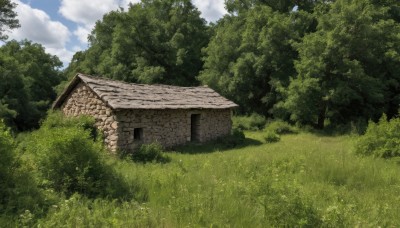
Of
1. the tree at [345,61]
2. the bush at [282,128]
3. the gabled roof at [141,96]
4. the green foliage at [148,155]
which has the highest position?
the tree at [345,61]

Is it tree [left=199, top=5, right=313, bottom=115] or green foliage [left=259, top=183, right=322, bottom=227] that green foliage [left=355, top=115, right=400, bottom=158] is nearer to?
green foliage [left=259, top=183, right=322, bottom=227]

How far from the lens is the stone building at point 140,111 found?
13.4m

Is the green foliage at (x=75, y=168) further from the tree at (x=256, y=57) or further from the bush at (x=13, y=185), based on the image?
the tree at (x=256, y=57)

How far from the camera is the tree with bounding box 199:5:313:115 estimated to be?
2538cm

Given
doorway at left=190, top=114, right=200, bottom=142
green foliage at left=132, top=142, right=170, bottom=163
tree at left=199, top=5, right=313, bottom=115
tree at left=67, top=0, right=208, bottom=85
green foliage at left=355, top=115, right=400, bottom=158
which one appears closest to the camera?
green foliage at left=355, top=115, right=400, bottom=158

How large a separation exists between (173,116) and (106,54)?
1880 centimetres

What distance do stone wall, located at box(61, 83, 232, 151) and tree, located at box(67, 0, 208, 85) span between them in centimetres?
1174

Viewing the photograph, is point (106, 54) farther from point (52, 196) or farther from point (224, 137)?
point (52, 196)

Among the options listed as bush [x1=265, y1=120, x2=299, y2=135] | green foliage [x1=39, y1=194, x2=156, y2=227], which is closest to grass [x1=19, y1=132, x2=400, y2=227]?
green foliage [x1=39, y1=194, x2=156, y2=227]

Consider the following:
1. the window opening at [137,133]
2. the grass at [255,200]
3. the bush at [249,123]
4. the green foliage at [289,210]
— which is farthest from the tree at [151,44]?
the green foliage at [289,210]

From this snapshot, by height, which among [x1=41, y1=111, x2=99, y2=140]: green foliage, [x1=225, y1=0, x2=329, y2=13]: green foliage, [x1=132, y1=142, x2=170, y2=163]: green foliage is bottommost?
[x1=132, y1=142, x2=170, y2=163]: green foliage

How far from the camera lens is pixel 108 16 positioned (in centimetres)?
3200

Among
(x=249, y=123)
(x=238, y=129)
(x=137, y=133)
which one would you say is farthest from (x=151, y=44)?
(x=137, y=133)

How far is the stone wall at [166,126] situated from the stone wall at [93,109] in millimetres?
328
